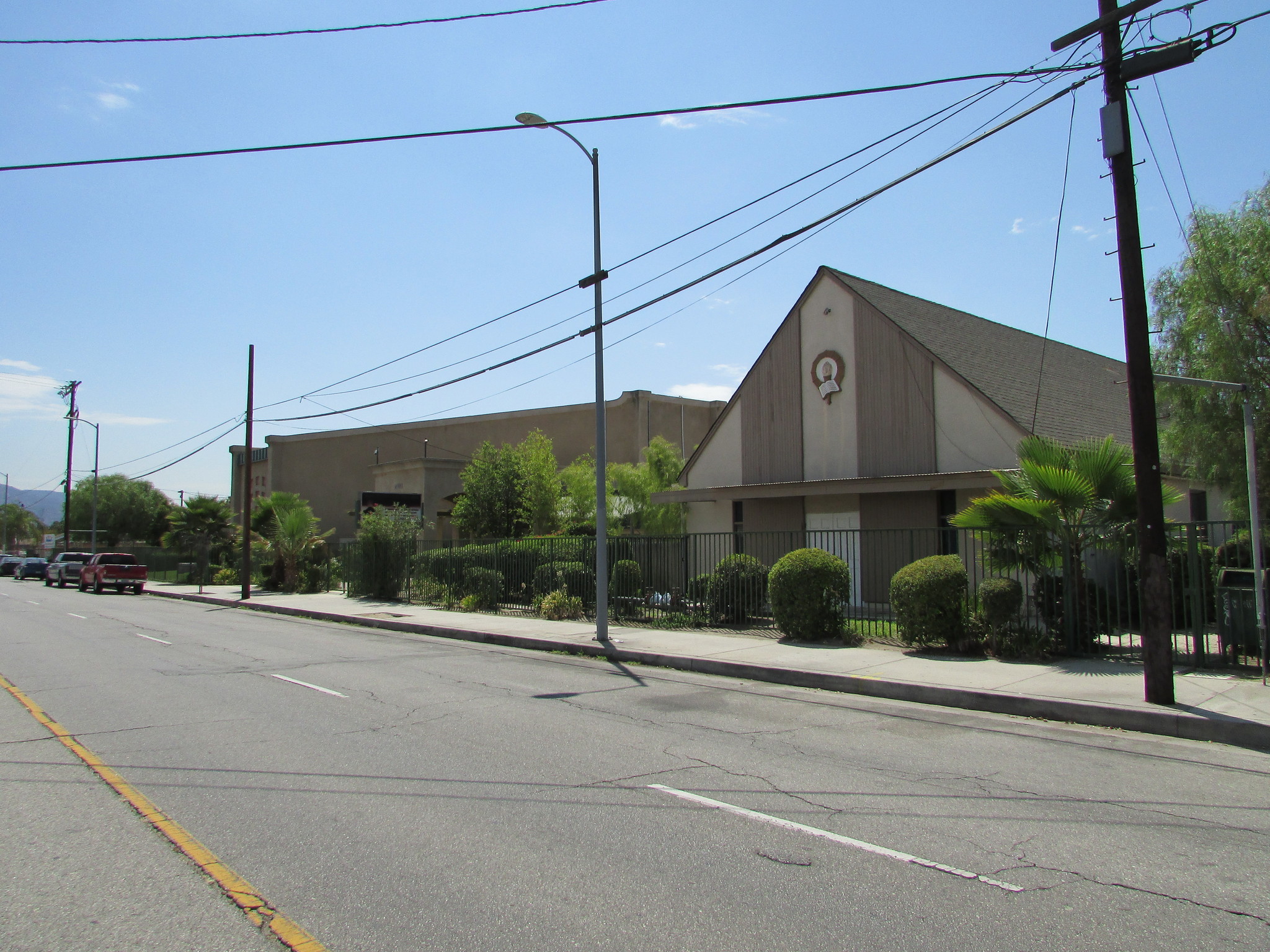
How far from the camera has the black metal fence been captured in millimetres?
12094

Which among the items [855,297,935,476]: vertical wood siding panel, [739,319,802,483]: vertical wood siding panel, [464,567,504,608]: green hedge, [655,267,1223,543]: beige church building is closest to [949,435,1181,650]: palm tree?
[655,267,1223,543]: beige church building

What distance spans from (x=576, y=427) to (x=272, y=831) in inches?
1521

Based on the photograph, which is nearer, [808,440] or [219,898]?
[219,898]

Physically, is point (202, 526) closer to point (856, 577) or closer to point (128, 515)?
point (856, 577)

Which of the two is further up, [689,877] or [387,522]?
[387,522]

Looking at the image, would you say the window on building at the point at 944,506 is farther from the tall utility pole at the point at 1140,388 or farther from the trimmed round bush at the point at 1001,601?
the tall utility pole at the point at 1140,388

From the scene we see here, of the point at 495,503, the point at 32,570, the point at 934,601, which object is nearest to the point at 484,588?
the point at 495,503

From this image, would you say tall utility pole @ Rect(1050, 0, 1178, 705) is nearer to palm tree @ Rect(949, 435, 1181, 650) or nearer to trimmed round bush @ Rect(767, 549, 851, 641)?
palm tree @ Rect(949, 435, 1181, 650)

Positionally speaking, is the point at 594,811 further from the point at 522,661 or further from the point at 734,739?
the point at 522,661

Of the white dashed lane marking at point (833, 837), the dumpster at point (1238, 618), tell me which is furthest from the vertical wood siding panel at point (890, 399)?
the white dashed lane marking at point (833, 837)

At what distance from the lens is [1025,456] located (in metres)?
12.8

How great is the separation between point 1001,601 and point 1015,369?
1214cm

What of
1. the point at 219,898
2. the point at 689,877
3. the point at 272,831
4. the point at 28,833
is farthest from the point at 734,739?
the point at 28,833

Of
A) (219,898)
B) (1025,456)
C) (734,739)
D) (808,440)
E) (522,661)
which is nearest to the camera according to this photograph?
(219,898)
